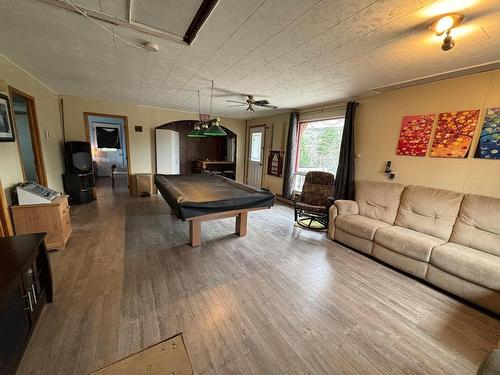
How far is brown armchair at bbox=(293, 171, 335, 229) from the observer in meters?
3.97

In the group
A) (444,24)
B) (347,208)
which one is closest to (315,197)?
(347,208)

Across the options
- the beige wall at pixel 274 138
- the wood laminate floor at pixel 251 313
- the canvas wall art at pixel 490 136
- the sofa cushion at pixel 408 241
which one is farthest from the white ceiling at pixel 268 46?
the wood laminate floor at pixel 251 313

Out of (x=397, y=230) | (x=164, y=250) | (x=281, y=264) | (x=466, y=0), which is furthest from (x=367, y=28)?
(x=164, y=250)

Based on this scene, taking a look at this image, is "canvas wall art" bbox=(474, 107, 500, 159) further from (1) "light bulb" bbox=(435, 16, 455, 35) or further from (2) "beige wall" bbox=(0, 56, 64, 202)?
(2) "beige wall" bbox=(0, 56, 64, 202)

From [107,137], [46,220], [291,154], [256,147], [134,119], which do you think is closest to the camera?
[46,220]

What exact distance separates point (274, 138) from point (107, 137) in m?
6.54

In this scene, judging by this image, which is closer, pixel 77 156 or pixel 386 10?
pixel 386 10

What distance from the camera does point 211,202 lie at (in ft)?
8.39

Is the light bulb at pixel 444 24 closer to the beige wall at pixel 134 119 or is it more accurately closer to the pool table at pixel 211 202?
the pool table at pixel 211 202

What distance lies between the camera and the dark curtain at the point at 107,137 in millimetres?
7812

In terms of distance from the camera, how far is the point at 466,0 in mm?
1319

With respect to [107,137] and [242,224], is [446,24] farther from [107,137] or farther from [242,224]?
[107,137]

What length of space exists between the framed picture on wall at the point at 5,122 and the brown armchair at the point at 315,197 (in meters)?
4.07

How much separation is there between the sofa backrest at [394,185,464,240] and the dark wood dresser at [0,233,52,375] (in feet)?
12.7
